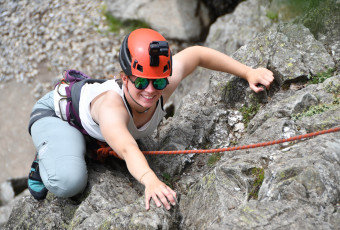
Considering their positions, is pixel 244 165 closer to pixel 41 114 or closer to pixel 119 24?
pixel 41 114

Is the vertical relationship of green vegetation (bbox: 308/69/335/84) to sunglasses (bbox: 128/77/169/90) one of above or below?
below

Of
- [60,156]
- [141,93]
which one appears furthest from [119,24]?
[141,93]

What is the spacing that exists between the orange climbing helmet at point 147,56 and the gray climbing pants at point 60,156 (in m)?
1.57

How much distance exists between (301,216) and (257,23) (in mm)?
8172

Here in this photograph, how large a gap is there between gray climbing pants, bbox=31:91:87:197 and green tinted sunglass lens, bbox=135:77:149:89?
1.56 meters

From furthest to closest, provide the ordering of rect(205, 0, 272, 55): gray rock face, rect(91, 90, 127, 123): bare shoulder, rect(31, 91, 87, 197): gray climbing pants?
rect(205, 0, 272, 55): gray rock face
rect(31, 91, 87, 197): gray climbing pants
rect(91, 90, 127, 123): bare shoulder

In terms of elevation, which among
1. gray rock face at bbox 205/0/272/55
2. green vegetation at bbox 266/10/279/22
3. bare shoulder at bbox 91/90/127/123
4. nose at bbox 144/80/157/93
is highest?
nose at bbox 144/80/157/93

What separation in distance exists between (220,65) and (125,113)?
1.93 m

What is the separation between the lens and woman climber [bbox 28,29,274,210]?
4773mm

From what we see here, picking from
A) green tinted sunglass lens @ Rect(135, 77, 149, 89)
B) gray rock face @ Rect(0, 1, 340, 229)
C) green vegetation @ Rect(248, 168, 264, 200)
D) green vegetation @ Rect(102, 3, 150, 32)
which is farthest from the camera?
green vegetation @ Rect(102, 3, 150, 32)

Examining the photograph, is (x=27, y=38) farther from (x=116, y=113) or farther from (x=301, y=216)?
(x=301, y=216)

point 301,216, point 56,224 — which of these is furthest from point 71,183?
point 301,216

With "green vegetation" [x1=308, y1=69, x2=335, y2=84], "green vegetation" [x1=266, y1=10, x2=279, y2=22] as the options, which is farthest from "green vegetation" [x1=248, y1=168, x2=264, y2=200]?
"green vegetation" [x1=266, y1=10, x2=279, y2=22]

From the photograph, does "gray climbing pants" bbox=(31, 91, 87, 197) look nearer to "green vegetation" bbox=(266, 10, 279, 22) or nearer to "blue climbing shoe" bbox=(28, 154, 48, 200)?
"blue climbing shoe" bbox=(28, 154, 48, 200)
